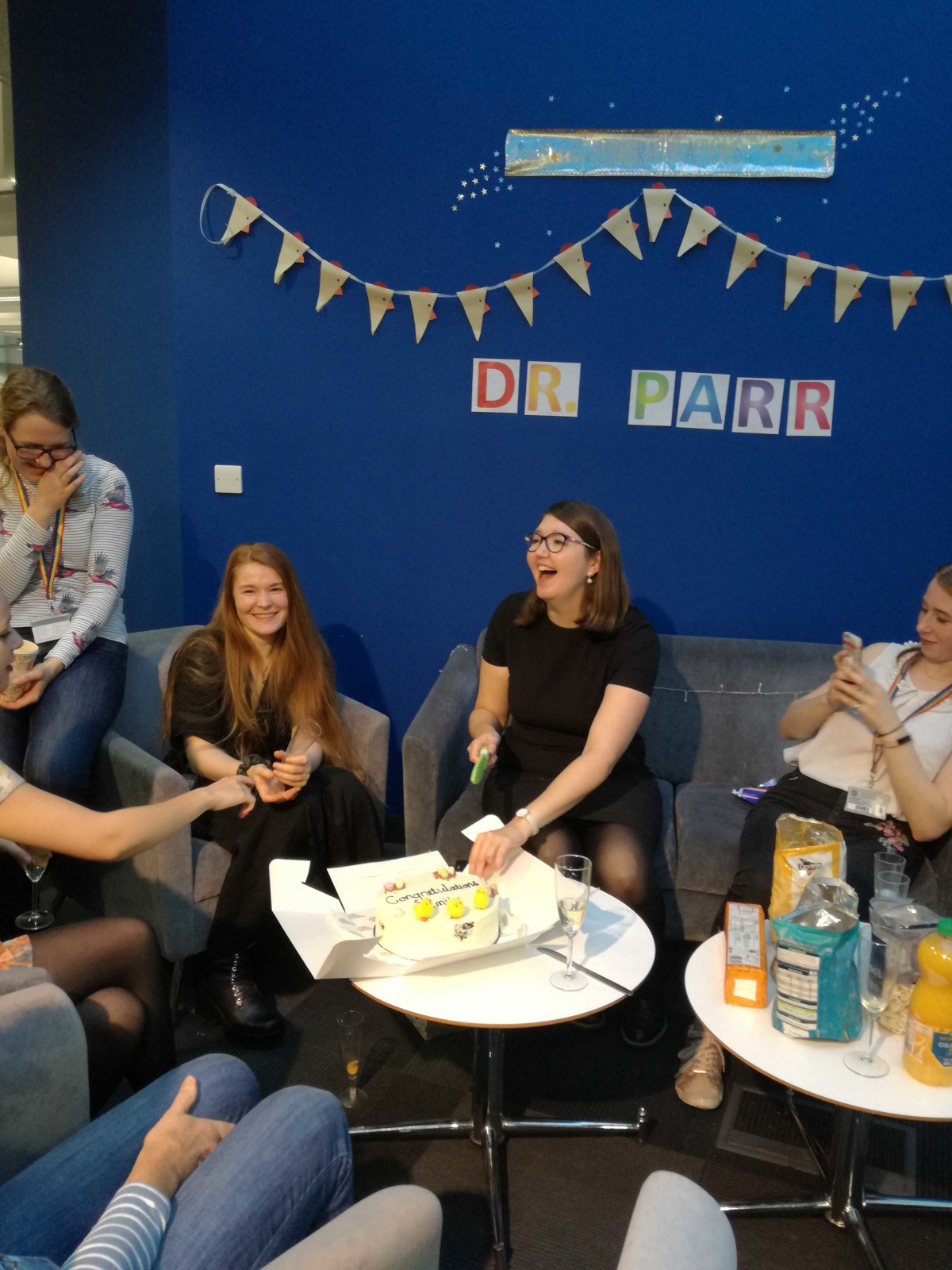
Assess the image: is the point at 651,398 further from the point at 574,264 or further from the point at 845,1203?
the point at 845,1203

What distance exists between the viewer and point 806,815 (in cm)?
242

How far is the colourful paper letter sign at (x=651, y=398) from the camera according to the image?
125 inches

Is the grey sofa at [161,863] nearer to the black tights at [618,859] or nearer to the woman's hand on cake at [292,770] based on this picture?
the woman's hand on cake at [292,770]

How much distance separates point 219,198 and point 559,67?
49.4 inches

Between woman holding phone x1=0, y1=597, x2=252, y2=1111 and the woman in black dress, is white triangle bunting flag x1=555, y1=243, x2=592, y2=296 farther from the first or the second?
woman holding phone x1=0, y1=597, x2=252, y2=1111

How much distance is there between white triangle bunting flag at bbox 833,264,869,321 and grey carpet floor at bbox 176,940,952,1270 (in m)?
2.19

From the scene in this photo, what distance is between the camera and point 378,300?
331 centimetres

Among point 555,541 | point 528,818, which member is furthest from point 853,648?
point 528,818

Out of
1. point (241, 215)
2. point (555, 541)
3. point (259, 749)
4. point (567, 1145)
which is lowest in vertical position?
point (567, 1145)

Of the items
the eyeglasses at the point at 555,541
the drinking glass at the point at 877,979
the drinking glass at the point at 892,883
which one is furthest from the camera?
the eyeglasses at the point at 555,541

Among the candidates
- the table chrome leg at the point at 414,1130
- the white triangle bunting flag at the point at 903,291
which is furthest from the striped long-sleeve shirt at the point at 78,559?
the white triangle bunting flag at the point at 903,291

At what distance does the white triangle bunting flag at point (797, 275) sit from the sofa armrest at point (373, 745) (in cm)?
184

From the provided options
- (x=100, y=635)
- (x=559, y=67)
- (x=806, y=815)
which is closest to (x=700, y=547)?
(x=806, y=815)

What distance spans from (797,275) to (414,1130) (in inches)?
105
